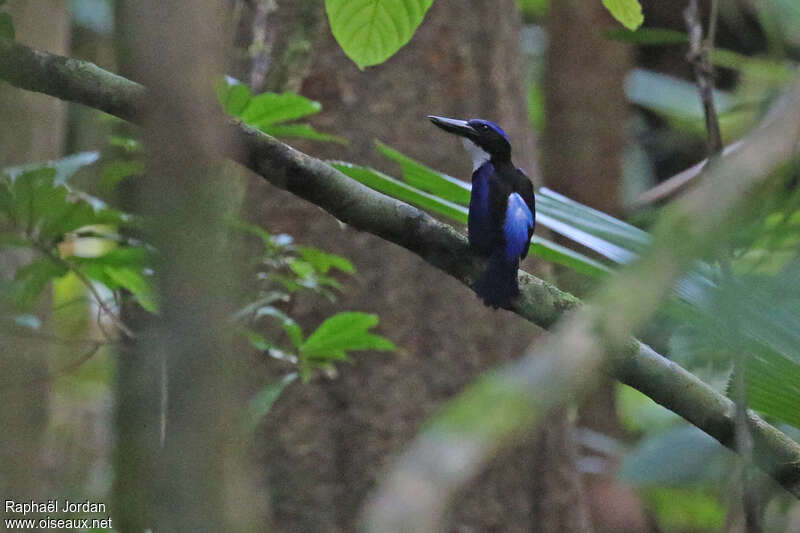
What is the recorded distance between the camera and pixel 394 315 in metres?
4.09

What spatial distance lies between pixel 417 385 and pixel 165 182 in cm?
339

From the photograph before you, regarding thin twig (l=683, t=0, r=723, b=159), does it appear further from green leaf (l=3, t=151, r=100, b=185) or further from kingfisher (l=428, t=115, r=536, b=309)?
green leaf (l=3, t=151, r=100, b=185)

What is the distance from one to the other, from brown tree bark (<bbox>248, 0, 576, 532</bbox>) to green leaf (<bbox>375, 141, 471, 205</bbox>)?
1597 millimetres

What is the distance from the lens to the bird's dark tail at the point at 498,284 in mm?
2059

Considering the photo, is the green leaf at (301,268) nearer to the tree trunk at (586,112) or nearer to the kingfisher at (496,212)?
the kingfisher at (496,212)

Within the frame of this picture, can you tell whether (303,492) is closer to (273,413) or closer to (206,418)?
(273,413)

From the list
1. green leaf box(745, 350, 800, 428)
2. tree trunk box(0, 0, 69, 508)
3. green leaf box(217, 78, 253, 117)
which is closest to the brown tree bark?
tree trunk box(0, 0, 69, 508)

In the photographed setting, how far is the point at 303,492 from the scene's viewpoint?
3908 mm

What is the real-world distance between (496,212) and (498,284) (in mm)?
459

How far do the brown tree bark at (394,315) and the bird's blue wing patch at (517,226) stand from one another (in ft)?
4.70

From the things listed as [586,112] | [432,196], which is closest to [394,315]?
[432,196]

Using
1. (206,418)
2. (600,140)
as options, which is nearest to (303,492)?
(206,418)

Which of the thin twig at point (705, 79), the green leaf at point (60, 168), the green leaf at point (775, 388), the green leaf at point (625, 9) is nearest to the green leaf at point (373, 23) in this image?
the green leaf at point (625, 9)

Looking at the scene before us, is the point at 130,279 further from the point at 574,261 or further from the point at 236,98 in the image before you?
the point at 574,261
